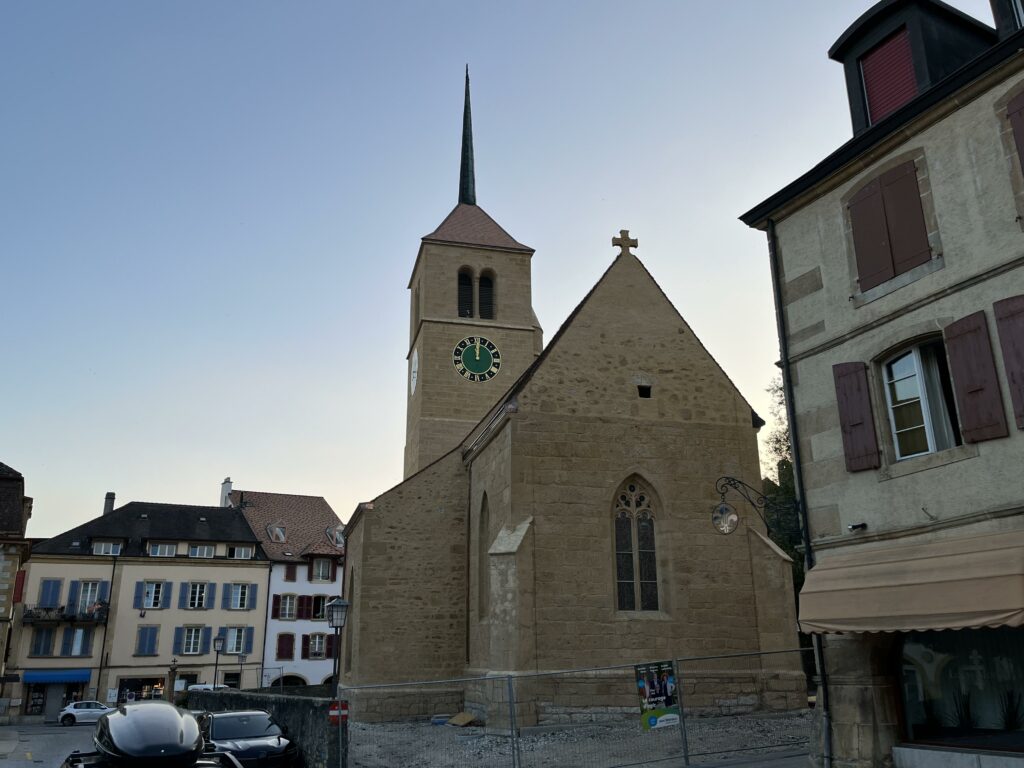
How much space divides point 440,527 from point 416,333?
436 inches

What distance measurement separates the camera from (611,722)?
15188 millimetres

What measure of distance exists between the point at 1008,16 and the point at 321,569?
43.0m

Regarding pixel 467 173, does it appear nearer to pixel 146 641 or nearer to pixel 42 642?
pixel 146 641

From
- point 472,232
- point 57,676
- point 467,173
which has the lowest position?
point 57,676

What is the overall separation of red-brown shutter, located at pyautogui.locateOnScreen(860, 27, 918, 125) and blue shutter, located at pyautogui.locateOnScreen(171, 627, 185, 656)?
1644 inches

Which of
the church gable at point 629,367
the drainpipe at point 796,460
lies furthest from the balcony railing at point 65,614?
the drainpipe at point 796,460

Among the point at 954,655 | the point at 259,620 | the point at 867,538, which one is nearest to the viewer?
the point at 954,655

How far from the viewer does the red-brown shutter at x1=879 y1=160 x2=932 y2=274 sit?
388 inches

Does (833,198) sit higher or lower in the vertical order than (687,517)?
higher

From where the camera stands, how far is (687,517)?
1711cm

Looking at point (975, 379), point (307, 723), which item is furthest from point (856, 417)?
point (307, 723)

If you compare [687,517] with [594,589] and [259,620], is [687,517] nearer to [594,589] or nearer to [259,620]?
[594,589]

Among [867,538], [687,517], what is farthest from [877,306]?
[687,517]

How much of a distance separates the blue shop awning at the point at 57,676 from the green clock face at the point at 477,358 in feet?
87.1
